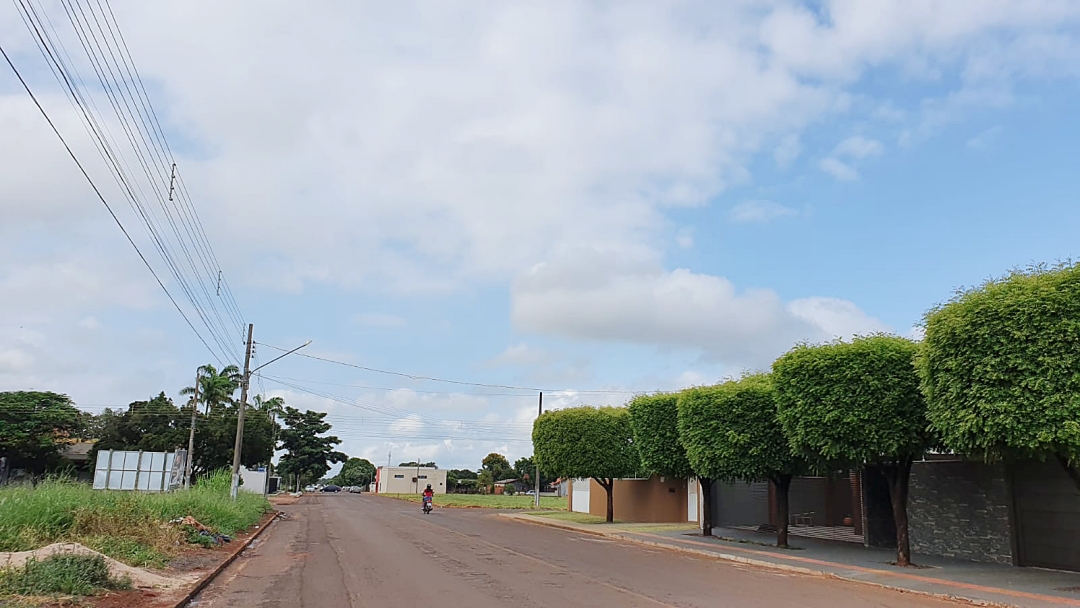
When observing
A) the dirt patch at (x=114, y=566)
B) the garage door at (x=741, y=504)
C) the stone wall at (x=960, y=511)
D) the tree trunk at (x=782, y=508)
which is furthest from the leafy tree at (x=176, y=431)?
the stone wall at (x=960, y=511)

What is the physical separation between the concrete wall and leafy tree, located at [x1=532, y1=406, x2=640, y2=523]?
9.10ft

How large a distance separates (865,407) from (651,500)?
25.2m

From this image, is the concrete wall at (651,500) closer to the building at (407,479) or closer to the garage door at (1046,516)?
the garage door at (1046,516)

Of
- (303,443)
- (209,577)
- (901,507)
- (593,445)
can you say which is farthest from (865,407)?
(303,443)

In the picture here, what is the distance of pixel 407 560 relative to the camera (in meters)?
18.0

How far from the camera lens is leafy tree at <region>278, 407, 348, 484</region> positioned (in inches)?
4208

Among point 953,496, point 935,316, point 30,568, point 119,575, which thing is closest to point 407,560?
point 119,575

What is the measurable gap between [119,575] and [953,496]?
1870cm

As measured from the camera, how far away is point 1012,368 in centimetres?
1355

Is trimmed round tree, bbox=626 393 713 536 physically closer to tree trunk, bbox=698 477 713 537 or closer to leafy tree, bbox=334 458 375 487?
tree trunk, bbox=698 477 713 537

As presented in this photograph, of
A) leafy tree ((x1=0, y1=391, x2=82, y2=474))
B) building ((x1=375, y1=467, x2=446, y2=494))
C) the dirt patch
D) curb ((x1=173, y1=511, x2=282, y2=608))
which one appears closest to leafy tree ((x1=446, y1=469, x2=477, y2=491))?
building ((x1=375, y1=467, x2=446, y2=494))

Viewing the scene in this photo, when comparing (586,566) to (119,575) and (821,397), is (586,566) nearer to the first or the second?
(821,397)

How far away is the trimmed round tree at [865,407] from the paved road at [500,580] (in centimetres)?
309

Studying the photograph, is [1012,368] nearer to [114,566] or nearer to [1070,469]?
[1070,469]
